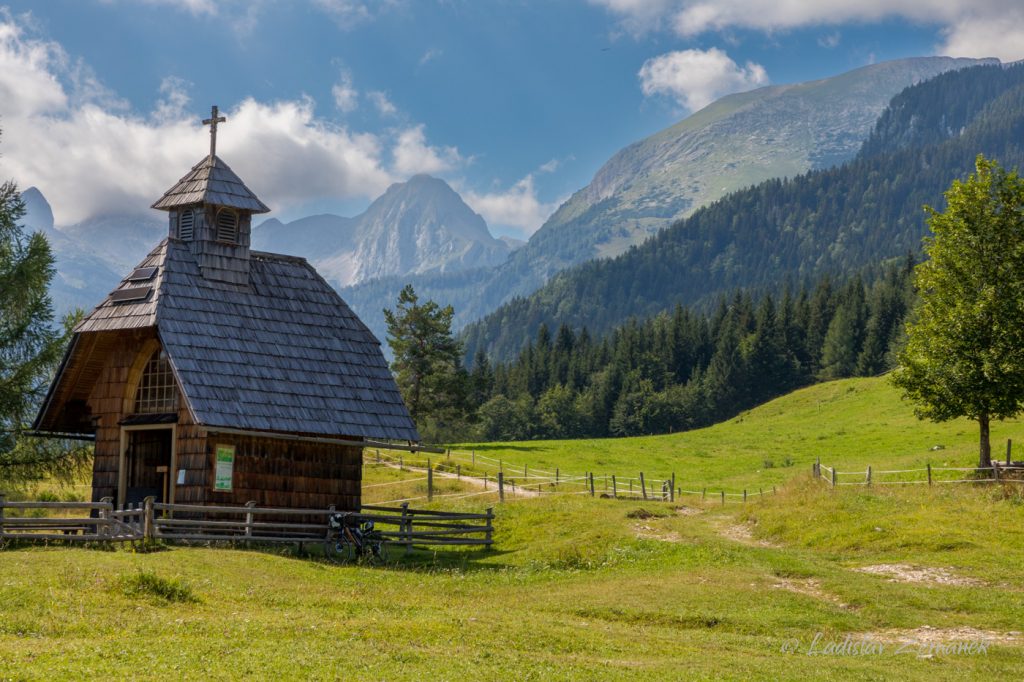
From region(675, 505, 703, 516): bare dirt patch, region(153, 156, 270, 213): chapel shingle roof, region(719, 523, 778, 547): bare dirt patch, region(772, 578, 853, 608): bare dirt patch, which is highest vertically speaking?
region(153, 156, 270, 213): chapel shingle roof

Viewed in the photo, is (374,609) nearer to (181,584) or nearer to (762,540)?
(181,584)

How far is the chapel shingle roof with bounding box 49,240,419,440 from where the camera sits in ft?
104

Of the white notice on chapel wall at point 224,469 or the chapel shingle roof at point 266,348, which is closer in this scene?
the chapel shingle roof at point 266,348

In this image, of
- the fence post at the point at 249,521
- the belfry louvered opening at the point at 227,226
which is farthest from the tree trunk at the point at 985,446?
the belfry louvered opening at the point at 227,226

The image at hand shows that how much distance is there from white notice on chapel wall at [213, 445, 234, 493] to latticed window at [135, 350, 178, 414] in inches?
83.3

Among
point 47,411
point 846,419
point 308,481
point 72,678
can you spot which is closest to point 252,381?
point 308,481

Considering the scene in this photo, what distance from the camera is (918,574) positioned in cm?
2959

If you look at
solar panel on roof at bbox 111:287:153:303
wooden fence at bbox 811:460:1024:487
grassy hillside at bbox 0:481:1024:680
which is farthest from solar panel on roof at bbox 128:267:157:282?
wooden fence at bbox 811:460:1024:487

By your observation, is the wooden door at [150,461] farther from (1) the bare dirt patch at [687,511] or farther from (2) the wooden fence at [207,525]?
(1) the bare dirt patch at [687,511]

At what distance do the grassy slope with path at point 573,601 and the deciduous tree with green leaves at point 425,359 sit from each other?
155 feet

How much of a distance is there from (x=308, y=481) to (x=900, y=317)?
121m

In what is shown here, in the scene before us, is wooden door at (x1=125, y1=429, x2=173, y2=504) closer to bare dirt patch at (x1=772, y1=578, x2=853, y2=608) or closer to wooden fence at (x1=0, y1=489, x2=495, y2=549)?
wooden fence at (x1=0, y1=489, x2=495, y2=549)

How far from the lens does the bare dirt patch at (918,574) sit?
28656 millimetres

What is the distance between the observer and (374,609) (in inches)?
885
